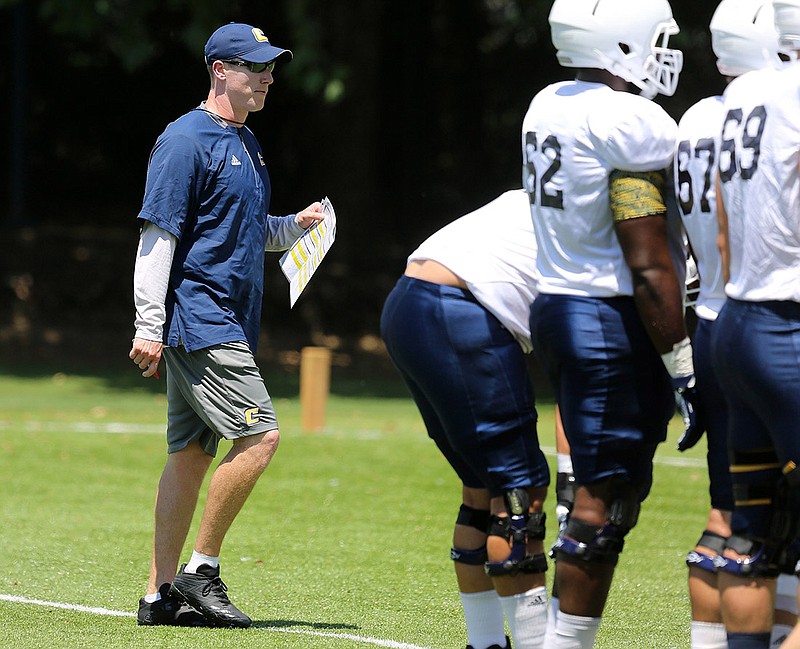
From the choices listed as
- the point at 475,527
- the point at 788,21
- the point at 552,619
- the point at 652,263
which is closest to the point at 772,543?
the point at 552,619

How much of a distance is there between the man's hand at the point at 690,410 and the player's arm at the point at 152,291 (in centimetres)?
218

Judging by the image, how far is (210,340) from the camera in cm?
553

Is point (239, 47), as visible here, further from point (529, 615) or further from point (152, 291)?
point (529, 615)

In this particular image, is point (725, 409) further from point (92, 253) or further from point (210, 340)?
point (92, 253)

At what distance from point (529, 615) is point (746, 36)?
1.92 metres

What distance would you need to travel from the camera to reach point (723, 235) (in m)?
3.98

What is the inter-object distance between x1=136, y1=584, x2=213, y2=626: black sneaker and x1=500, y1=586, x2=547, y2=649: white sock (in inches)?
63.3

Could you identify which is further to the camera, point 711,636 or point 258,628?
point 258,628

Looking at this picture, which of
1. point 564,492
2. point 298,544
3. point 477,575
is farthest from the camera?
point 298,544

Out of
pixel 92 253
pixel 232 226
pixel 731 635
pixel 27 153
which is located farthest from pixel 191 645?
pixel 27 153

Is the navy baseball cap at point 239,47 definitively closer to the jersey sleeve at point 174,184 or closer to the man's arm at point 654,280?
the jersey sleeve at point 174,184

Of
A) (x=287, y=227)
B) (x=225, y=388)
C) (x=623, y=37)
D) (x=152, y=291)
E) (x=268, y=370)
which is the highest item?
(x=623, y=37)

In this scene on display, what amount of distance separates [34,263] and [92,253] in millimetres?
908

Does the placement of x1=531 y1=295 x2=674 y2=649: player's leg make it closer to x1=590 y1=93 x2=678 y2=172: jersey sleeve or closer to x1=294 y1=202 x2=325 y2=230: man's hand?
x1=590 y1=93 x2=678 y2=172: jersey sleeve
